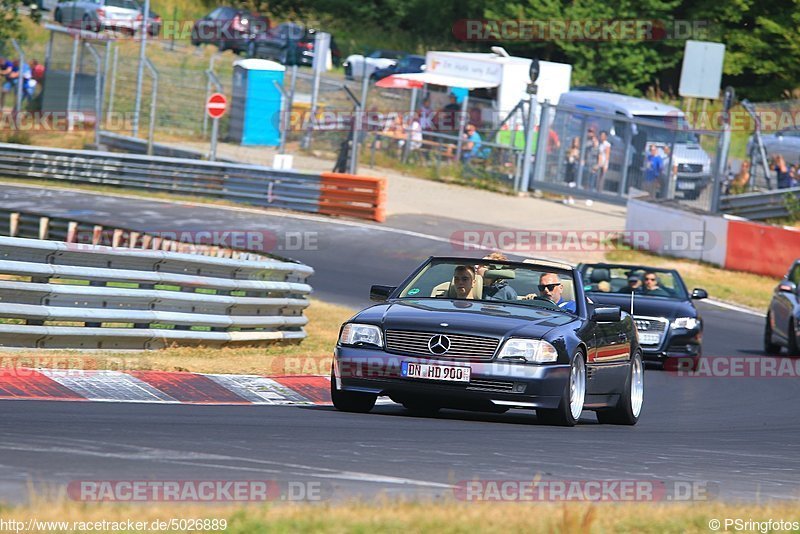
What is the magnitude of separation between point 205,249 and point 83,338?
626 cm

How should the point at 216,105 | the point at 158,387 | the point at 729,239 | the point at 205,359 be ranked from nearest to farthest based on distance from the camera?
the point at 158,387, the point at 205,359, the point at 729,239, the point at 216,105

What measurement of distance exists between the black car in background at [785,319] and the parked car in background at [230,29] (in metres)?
36.3

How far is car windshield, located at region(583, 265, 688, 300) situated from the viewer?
18125 millimetres

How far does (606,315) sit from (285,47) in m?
43.1

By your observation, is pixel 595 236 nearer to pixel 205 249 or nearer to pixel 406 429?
pixel 205 249

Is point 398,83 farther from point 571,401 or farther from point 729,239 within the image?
point 571,401

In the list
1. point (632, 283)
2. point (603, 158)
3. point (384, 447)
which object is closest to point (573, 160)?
point (603, 158)

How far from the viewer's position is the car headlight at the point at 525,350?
982 cm

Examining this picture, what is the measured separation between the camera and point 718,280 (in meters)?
27.4

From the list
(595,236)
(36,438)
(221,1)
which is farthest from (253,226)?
(221,1)

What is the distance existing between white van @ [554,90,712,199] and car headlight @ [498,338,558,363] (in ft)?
74.8

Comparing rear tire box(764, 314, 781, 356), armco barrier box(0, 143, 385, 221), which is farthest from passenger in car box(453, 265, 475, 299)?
armco barrier box(0, 143, 385, 221)

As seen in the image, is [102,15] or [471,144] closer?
[471,144]

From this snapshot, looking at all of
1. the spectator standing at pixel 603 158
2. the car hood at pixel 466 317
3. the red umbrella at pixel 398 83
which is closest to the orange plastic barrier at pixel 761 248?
the spectator standing at pixel 603 158
